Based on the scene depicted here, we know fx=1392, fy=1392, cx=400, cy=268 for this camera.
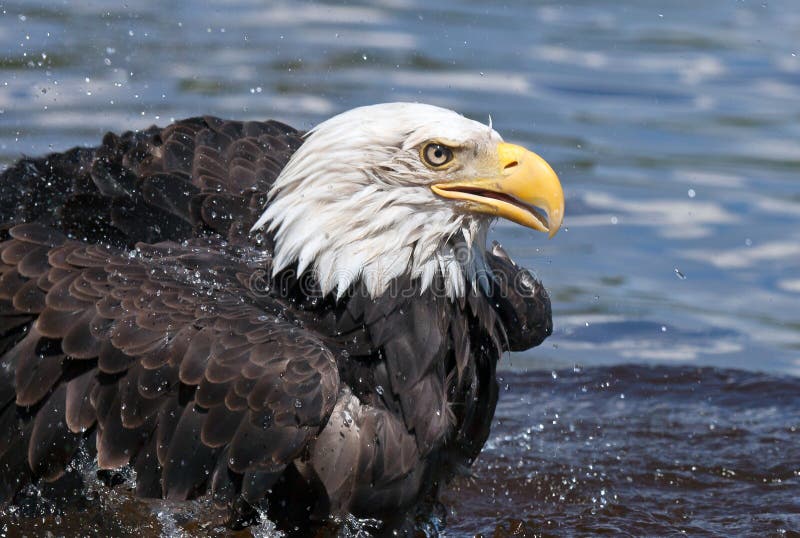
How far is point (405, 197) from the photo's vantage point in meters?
6.03

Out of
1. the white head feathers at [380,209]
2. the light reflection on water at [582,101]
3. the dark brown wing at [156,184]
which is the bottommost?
the light reflection on water at [582,101]

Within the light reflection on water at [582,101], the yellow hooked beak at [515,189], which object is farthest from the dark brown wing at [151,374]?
the light reflection on water at [582,101]

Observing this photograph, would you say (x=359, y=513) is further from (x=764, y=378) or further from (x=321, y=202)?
(x=764, y=378)

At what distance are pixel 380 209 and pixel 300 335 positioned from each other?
25.5 inches

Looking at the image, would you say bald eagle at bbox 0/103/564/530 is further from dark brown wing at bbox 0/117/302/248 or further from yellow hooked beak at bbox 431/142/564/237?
dark brown wing at bbox 0/117/302/248

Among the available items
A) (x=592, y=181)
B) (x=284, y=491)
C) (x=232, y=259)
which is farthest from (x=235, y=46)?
(x=284, y=491)

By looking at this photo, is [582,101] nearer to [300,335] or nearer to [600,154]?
[600,154]

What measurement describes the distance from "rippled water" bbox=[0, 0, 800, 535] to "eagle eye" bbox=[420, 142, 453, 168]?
236cm

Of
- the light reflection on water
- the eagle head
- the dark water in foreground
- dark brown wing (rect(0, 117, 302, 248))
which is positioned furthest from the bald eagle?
the light reflection on water

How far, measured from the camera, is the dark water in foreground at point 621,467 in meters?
7.27

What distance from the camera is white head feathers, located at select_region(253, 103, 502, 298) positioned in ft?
19.7

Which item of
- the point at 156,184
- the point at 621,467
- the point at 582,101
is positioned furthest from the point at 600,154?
the point at 156,184

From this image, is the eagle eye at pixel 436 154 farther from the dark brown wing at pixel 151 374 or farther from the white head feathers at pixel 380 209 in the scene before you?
the dark brown wing at pixel 151 374

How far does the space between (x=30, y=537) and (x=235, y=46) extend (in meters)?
8.58
